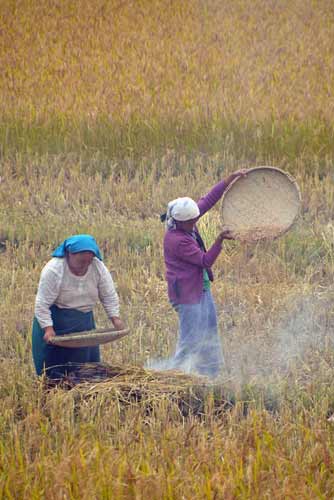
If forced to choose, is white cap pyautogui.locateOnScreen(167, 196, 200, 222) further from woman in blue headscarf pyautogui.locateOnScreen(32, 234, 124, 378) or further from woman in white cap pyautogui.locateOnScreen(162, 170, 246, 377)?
woman in blue headscarf pyautogui.locateOnScreen(32, 234, 124, 378)

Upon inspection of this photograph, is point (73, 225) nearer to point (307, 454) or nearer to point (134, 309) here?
point (134, 309)

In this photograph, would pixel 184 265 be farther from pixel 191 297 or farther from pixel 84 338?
pixel 84 338

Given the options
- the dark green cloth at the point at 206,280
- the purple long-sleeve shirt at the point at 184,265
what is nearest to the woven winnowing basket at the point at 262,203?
the dark green cloth at the point at 206,280

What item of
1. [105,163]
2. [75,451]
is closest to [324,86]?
[105,163]

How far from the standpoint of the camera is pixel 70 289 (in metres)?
5.54

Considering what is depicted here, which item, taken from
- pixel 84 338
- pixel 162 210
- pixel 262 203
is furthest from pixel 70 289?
pixel 162 210

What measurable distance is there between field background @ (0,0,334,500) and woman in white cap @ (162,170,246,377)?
10.7 inches

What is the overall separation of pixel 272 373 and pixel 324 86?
7629 millimetres

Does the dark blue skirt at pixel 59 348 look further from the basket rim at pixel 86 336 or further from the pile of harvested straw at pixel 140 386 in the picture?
the basket rim at pixel 86 336

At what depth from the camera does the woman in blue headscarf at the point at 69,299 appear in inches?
213

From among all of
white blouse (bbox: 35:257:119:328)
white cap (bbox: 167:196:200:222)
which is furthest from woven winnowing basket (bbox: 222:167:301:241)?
white blouse (bbox: 35:257:119:328)

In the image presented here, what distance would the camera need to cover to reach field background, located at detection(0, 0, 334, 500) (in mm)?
4391

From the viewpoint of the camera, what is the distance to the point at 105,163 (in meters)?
10.9

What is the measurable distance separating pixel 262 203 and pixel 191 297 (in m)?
0.94
